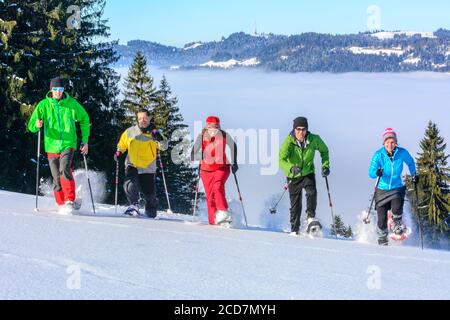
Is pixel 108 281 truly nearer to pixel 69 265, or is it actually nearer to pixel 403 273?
pixel 69 265

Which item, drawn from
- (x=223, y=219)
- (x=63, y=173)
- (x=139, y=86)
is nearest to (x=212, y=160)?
(x=223, y=219)

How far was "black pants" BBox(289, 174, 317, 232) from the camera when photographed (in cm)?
998

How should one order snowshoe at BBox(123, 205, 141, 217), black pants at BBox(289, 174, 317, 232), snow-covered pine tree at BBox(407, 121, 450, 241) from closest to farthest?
black pants at BBox(289, 174, 317, 232) → snowshoe at BBox(123, 205, 141, 217) → snow-covered pine tree at BBox(407, 121, 450, 241)

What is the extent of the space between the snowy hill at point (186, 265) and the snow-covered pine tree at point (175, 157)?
29409 mm

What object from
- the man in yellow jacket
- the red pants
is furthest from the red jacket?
the man in yellow jacket

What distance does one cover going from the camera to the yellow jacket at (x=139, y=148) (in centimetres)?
1042

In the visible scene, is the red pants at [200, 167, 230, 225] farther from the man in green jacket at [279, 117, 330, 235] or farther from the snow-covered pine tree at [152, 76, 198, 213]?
the snow-covered pine tree at [152, 76, 198, 213]

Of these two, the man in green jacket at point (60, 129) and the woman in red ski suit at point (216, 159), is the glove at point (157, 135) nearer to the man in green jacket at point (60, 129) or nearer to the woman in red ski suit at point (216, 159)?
the woman in red ski suit at point (216, 159)

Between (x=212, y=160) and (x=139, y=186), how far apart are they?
1432mm

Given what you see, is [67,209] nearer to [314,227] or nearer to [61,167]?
[61,167]

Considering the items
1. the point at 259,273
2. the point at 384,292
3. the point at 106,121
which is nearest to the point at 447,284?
the point at 384,292

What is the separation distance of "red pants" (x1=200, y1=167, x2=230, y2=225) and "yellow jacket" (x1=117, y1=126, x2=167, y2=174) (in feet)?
3.16

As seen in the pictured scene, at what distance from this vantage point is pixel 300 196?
Answer: 1019 cm
